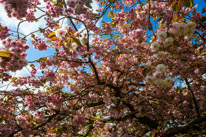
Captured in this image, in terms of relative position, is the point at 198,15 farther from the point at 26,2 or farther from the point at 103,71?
the point at 26,2

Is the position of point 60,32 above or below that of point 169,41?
above

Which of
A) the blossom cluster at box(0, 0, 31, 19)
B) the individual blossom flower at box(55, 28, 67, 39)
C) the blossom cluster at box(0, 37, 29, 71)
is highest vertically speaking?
the blossom cluster at box(0, 0, 31, 19)

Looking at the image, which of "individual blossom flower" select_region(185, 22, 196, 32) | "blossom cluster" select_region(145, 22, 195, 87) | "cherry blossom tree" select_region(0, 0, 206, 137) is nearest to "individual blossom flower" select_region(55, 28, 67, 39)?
"cherry blossom tree" select_region(0, 0, 206, 137)

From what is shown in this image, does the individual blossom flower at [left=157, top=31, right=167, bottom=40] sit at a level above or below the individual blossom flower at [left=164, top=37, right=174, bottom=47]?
above

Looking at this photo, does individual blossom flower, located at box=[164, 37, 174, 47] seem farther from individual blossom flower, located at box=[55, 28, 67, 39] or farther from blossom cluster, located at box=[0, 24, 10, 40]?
blossom cluster, located at box=[0, 24, 10, 40]

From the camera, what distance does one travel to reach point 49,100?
359cm

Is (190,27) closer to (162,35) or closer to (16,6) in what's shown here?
(162,35)

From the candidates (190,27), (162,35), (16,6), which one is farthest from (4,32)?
(190,27)

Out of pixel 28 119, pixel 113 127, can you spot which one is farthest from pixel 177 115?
pixel 28 119

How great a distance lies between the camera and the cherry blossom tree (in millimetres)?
2129

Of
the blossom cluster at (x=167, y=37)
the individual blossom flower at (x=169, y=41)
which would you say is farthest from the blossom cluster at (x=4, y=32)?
the individual blossom flower at (x=169, y=41)

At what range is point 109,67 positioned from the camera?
4.87m

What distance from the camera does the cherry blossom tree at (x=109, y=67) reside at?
6.98ft

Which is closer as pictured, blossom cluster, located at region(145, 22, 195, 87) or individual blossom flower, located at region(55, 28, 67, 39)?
blossom cluster, located at region(145, 22, 195, 87)
